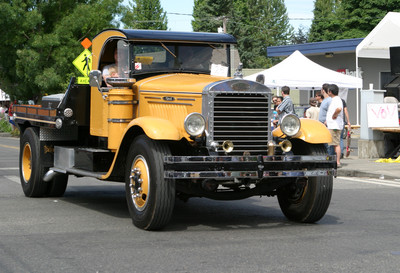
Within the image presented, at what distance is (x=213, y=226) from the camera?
864cm

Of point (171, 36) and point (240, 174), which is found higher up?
point (171, 36)

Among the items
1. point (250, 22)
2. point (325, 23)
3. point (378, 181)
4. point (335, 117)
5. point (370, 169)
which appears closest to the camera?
point (378, 181)

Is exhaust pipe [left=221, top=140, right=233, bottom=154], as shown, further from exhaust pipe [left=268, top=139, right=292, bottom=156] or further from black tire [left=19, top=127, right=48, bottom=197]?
black tire [left=19, top=127, right=48, bottom=197]

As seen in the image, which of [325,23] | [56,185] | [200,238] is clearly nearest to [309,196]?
[200,238]

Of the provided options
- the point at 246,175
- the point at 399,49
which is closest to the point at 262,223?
the point at 246,175

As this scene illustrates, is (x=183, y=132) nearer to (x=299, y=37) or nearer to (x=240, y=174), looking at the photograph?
(x=240, y=174)

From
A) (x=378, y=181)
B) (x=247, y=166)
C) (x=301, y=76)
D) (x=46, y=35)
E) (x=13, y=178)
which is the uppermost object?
(x=46, y=35)

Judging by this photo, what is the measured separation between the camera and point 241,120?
332 inches

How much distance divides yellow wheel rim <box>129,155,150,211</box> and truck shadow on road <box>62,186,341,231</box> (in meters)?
0.42

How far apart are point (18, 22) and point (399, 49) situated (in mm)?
20460

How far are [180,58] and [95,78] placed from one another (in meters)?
1.16

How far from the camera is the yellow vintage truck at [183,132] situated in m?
8.05

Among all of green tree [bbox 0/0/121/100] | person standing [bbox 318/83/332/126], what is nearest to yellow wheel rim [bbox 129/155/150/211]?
person standing [bbox 318/83/332/126]

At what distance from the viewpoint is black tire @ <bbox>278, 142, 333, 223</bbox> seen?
8.62m
